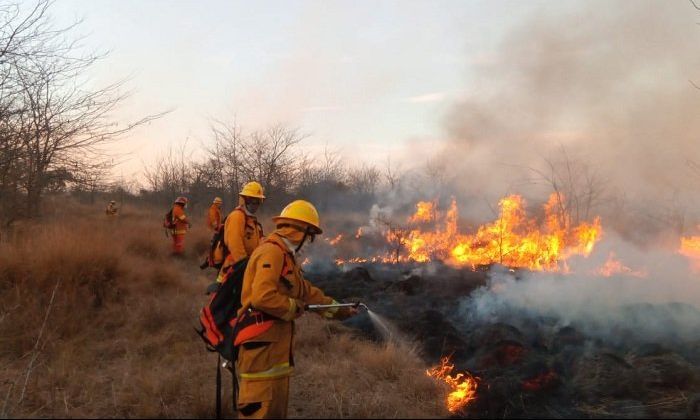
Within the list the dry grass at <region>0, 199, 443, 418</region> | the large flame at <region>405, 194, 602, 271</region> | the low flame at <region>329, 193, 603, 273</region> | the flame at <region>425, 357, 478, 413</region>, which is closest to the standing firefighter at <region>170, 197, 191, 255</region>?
the dry grass at <region>0, 199, 443, 418</region>

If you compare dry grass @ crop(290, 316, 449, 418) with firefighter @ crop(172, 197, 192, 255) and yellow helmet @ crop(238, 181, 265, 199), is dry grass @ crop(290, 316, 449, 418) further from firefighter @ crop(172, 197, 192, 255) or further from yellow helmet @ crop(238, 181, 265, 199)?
firefighter @ crop(172, 197, 192, 255)

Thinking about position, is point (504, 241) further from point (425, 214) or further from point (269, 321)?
point (269, 321)

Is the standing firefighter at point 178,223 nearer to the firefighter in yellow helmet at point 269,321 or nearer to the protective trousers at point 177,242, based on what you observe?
the protective trousers at point 177,242

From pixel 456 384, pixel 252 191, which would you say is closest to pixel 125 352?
pixel 252 191

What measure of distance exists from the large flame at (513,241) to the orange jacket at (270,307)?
A: 35.5 ft

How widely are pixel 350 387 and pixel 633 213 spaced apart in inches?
812

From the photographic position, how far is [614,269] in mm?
11484

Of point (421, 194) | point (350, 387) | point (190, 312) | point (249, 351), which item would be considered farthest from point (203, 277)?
point (421, 194)

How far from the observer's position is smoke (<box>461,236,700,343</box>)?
22.5ft

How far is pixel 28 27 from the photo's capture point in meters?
6.26

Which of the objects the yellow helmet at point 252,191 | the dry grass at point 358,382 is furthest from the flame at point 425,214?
the yellow helmet at point 252,191

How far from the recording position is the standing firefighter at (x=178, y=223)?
11.3 metres

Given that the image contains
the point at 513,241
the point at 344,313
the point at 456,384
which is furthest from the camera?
the point at 513,241

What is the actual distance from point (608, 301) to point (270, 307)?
26.6 ft
